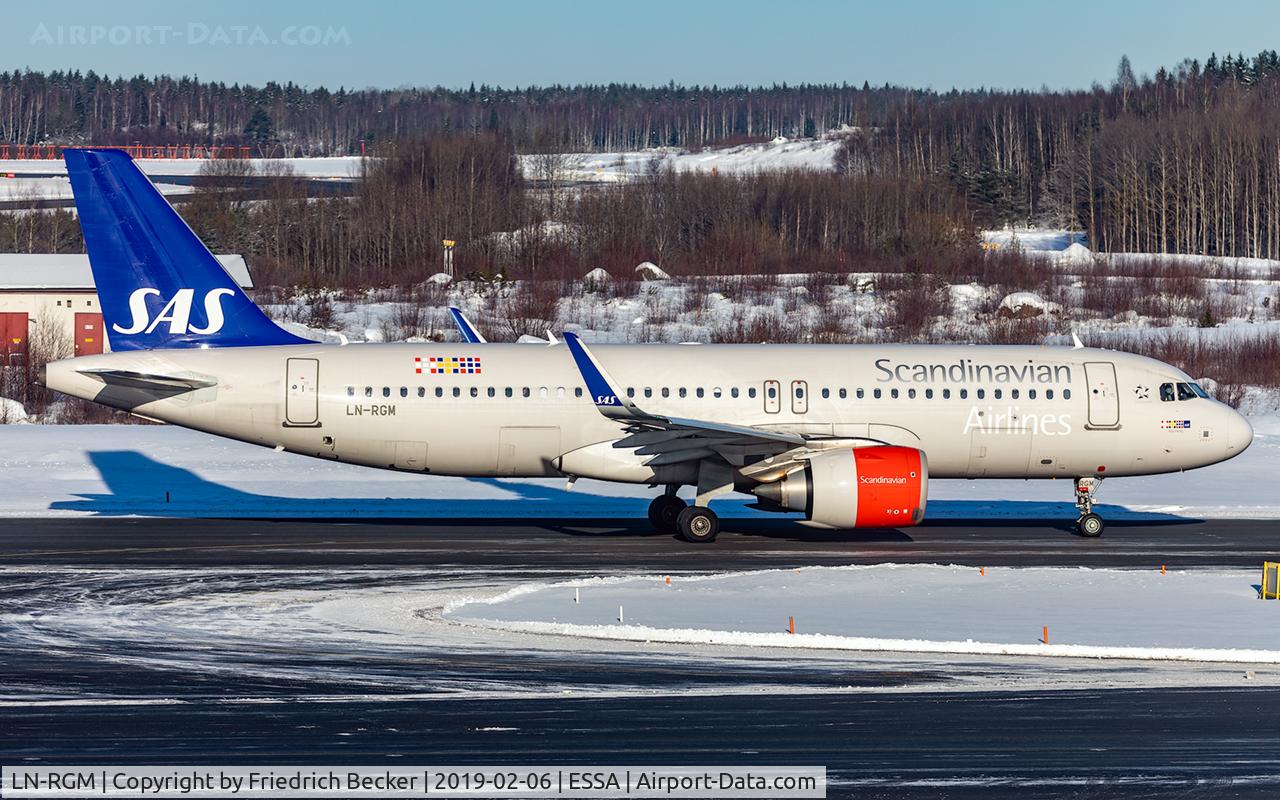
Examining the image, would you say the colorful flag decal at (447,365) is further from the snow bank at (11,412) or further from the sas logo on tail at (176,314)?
the snow bank at (11,412)

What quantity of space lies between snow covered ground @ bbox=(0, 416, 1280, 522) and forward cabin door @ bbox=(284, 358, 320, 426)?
3541 millimetres

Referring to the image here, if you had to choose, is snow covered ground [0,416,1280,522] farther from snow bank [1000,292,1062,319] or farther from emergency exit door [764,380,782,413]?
snow bank [1000,292,1062,319]

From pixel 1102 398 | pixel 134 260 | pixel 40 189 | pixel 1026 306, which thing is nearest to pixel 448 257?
pixel 1026 306

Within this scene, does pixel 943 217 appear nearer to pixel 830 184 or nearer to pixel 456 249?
pixel 830 184

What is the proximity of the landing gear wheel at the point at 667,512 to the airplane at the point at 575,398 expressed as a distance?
0.04 m

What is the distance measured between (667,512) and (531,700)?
14.0 metres

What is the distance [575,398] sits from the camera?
27.7 m

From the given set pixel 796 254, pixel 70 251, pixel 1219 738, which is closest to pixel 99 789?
pixel 1219 738

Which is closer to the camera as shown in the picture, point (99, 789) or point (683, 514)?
point (99, 789)

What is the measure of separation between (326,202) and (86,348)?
3960 centimetres

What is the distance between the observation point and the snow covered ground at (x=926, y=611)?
1698 cm

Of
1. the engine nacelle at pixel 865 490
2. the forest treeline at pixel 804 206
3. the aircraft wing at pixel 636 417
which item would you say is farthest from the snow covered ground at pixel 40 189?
the engine nacelle at pixel 865 490

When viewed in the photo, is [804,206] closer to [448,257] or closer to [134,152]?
[448,257]

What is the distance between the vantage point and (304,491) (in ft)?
110
